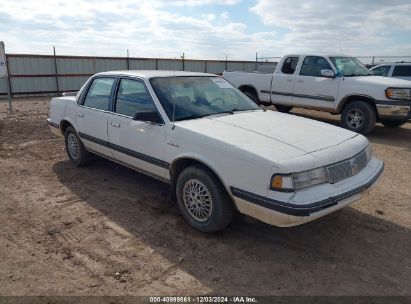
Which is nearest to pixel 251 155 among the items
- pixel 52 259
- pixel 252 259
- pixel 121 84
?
pixel 252 259

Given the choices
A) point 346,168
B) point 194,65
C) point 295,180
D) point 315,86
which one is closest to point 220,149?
point 295,180

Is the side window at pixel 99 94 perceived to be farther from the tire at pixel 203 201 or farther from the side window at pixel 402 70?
the side window at pixel 402 70

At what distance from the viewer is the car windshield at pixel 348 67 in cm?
907

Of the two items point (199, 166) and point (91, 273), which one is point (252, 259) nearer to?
point (199, 166)

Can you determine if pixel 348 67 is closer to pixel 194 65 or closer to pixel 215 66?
pixel 194 65

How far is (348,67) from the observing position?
30.3ft

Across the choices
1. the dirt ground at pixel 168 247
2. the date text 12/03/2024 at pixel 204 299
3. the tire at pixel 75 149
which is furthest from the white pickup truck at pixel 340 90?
the date text 12/03/2024 at pixel 204 299

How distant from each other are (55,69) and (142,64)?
16.0ft

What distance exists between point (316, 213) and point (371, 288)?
2.44ft

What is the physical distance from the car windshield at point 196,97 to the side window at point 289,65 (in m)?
5.45

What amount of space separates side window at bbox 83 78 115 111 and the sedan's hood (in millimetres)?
1630

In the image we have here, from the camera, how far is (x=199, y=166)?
12.4 ft

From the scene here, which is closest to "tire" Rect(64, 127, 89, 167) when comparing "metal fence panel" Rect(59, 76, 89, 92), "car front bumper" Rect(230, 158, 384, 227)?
"car front bumper" Rect(230, 158, 384, 227)

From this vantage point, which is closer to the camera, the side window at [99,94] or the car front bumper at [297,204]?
the car front bumper at [297,204]
